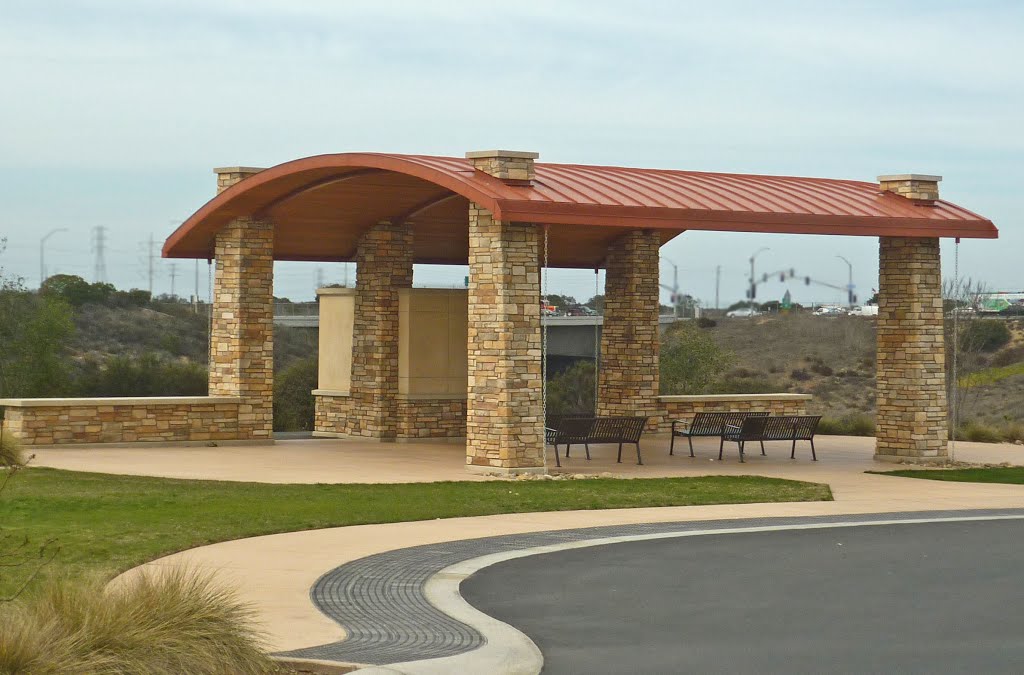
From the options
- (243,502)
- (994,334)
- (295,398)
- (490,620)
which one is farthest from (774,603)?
(994,334)

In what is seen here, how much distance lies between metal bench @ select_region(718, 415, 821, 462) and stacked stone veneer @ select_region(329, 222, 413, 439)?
20.7ft

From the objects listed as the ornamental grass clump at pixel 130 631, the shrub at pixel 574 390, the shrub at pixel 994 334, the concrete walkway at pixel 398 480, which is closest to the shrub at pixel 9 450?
the concrete walkway at pixel 398 480

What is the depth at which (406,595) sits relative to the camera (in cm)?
1041

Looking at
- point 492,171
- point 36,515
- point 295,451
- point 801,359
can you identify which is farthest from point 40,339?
point 801,359

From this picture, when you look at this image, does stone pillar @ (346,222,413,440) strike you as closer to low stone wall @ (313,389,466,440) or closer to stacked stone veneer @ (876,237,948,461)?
low stone wall @ (313,389,466,440)

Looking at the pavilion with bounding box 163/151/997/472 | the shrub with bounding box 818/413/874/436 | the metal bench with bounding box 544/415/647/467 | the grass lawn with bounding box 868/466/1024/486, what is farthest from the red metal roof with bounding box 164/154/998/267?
the shrub with bounding box 818/413/874/436

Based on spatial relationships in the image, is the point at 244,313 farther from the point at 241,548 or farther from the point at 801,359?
the point at 801,359

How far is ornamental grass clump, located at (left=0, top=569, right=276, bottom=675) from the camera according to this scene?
22.7 ft

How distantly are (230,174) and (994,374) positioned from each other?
4243cm

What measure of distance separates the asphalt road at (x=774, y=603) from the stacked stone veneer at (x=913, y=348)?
8.27m

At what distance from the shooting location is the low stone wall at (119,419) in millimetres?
21484

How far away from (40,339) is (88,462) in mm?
15646

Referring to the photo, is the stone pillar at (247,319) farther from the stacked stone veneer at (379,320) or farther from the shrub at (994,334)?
the shrub at (994,334)

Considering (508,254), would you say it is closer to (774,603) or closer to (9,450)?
(9,450)
